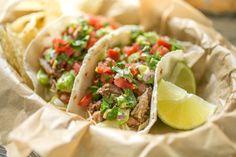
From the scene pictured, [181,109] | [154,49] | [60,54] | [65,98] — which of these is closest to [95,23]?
[60,54]

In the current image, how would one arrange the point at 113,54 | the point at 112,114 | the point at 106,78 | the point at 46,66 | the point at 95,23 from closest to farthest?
1. the point at 112,114
2. the point at 106,78
3. the point at 113,54
4. the point at 46,66
5. the point at 95,23

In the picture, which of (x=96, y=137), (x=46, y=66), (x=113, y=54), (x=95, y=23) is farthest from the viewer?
(x=95, y=23)

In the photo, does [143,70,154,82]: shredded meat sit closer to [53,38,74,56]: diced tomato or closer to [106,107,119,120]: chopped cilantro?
[106,107,119,120]: chopped cilantro

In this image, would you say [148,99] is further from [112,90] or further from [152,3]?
[152,3]

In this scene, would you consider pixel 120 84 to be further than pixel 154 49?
No

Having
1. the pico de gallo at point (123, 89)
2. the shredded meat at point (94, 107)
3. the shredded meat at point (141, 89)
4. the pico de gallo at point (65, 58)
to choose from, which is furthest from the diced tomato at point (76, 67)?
the shredded meat at point (141, 89)

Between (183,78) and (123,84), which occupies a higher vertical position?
(123,84)

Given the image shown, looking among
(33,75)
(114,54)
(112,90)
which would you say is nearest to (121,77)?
(112,90)

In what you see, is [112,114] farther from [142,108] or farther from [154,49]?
[154,49]
